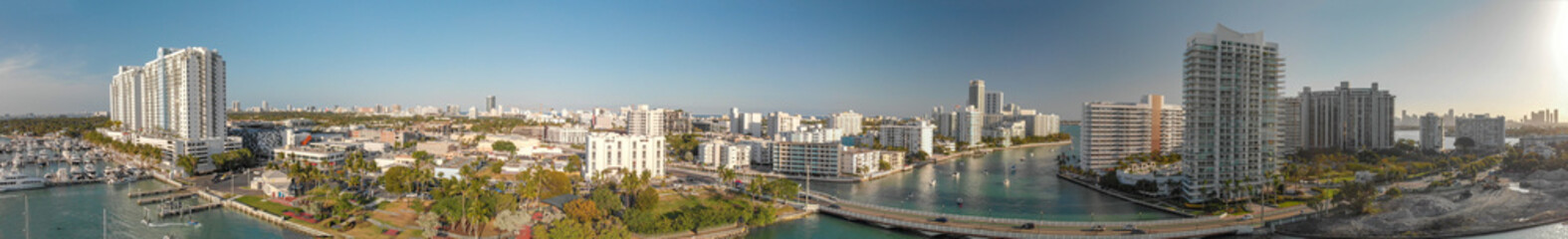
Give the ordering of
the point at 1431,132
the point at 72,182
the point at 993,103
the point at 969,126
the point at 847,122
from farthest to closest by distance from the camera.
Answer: the point at 993,103
the point at 847,122
the point at 969,126
the point at 1431,132
the point at 72,182

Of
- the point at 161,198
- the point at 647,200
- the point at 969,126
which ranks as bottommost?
the point at 161,198

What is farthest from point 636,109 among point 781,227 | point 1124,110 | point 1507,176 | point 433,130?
point 1507,176

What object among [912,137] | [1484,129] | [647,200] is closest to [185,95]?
[647,200]

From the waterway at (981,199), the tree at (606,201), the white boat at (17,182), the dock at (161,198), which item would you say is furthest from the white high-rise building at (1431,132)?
the white boat at (17,182)

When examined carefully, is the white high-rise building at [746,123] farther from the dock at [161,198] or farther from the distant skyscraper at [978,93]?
the dock at [161,198]

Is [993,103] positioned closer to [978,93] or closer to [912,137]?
[978,93]

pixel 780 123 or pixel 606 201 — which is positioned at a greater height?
pixel 780 123

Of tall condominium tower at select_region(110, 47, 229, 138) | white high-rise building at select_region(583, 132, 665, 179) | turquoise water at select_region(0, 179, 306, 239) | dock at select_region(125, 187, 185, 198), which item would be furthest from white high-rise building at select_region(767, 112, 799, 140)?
turquoise water at select_region(0, 179, 306, 239)
